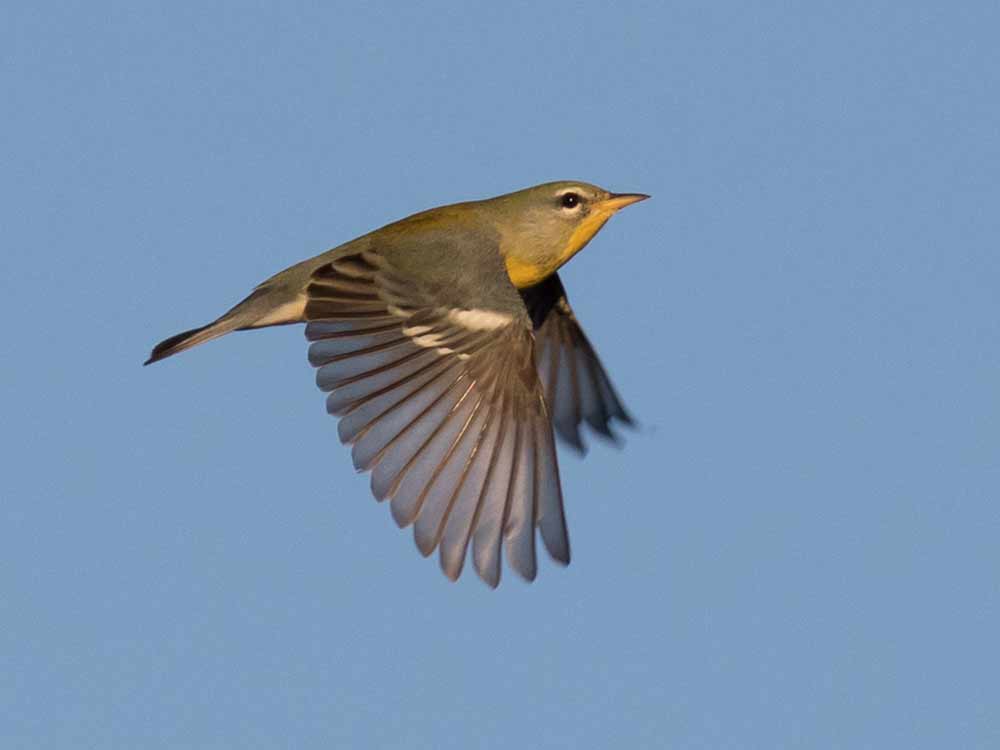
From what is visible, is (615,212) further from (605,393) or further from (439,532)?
(439,532)

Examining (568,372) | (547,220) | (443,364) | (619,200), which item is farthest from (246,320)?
(568,372)

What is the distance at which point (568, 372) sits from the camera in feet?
29.9

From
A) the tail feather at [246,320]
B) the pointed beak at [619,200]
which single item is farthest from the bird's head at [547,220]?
the tail feather at [246,320]

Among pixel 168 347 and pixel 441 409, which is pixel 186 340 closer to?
pixel 168 347

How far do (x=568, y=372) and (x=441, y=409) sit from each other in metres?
2.43

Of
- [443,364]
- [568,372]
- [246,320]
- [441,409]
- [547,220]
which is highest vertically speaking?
[547,220]

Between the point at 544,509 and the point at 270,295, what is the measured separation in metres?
2.00

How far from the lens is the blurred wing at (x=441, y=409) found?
252 inches

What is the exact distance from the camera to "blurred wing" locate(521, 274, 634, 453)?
9000 mm

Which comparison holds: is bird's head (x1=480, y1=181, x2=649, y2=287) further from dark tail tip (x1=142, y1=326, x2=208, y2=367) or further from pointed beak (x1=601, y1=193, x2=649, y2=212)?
dark tail tip (x1=142, y1=326, x2=208, y2=367)

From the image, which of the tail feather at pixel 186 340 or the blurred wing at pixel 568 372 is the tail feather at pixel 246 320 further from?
the blurred wing at pixel 568 372

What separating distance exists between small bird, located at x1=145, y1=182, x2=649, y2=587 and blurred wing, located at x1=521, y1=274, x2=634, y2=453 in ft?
2.64

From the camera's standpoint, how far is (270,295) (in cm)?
750

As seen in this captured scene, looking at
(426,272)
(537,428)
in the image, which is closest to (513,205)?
(426,272)
